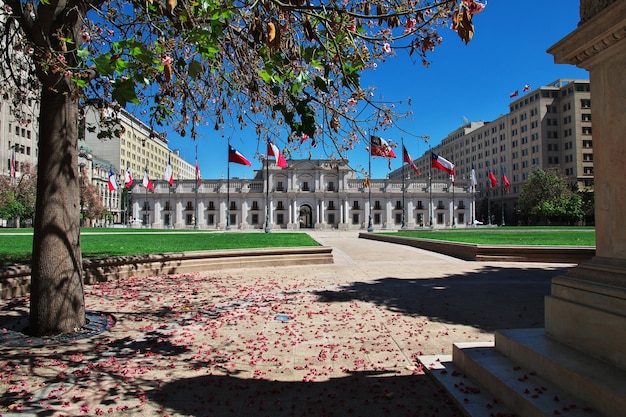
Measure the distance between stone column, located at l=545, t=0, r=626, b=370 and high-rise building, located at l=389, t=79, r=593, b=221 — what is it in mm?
70792

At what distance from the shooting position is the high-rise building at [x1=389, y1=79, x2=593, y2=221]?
77375 millimetres

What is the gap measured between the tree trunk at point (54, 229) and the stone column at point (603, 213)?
5.90 metres

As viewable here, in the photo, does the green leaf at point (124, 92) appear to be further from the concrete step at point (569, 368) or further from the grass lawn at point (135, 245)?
the grass lawn at point (135, 245)

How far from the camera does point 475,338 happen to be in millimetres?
5148

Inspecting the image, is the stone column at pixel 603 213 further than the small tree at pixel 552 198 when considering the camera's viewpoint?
No

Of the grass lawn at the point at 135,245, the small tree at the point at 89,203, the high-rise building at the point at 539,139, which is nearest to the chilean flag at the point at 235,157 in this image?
the grass lawn at the point at 135,245

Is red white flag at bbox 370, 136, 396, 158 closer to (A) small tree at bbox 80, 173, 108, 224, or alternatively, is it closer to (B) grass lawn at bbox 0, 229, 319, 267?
(B) grass lawn at bbox 0, 229, 319, 267

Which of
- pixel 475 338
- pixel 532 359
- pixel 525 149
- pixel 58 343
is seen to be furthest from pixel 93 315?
pixel 525 149

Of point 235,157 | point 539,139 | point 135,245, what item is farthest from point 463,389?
point 539,139

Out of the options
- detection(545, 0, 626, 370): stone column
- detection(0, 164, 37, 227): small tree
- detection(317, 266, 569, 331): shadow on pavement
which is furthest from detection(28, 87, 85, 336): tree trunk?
detection(0, 164, 37, 227): small tree

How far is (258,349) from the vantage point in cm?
485

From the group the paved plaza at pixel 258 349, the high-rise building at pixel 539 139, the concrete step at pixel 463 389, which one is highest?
the high-rise building at pixel 539 139

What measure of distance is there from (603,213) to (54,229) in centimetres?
637

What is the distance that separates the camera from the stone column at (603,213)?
299cm
